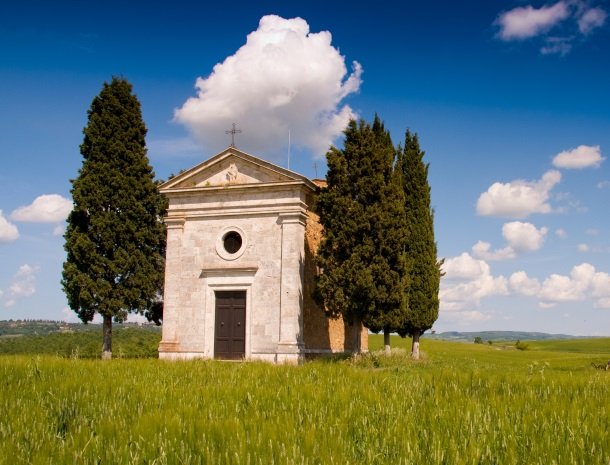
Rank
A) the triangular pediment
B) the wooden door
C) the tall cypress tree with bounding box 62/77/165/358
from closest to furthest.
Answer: the wooden door
the triangular pediment
the tall cypress tree with bounding box 62/77/165/358

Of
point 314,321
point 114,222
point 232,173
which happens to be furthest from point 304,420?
point 114,222

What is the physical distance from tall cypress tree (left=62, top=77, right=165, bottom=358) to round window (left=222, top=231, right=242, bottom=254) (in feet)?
13.3

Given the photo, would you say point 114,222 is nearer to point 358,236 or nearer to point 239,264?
point 239,264

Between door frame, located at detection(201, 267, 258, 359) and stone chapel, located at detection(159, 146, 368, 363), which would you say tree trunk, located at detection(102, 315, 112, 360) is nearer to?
stone chapel, located at detection(159, 146, 368, 363)

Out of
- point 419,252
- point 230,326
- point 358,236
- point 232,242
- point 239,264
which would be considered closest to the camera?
point 358,236

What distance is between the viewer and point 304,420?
16.3 feet

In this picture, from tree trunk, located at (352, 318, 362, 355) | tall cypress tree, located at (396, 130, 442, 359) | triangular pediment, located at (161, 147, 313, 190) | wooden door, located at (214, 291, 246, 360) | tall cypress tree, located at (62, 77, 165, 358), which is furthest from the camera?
tall cypress tree, located at (396, 130, 442, 359)

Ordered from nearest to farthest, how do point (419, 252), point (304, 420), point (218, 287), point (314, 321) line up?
point (304, 420), point (218, 287), point (314, 321), point (419, 252)

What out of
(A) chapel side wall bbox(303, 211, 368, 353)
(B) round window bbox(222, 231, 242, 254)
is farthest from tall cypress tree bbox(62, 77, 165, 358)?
(A) chapel side wall bbox(303, 211, 368, 353)

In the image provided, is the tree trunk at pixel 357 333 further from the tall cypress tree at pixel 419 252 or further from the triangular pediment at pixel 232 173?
the triangular pediment at pixel 232 173

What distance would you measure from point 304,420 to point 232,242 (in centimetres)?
1897

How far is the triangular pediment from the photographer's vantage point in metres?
23.0

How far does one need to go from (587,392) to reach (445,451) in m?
3.74

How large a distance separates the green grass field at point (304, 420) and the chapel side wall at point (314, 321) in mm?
15297
